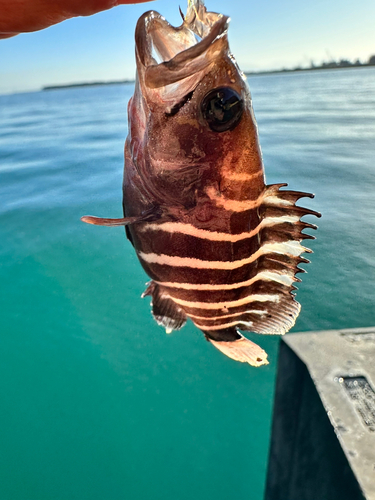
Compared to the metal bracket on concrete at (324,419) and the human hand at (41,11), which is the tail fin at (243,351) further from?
the human hand at (41,11)

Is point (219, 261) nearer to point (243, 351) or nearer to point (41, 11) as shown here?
point (243, 351)

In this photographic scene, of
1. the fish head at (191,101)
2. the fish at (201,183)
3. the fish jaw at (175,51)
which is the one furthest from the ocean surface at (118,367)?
the fish jaw at (175,51)

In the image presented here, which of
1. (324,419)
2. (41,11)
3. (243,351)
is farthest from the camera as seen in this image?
(324,419)

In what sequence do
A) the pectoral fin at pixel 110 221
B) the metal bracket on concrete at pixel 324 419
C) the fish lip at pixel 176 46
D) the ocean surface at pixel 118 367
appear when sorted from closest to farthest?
the fish lip at pixel 176 46 → the pectoral fin at pixel 110 221 → the metal bracket on concrete at pixel 324 419 → the ocean surface at pixel 118 367

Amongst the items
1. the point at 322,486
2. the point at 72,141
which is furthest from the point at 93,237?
the point at 72,141

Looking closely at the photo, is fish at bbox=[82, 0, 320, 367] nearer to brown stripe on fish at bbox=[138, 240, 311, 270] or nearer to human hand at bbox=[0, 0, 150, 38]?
brown stripe on fish at bbox=[138, 240, 311, 270]

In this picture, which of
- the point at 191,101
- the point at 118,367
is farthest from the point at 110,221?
the point at 118,367

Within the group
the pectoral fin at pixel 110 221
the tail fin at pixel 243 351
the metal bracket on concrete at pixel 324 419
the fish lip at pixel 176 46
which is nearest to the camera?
the fish lip at pixel 176 46
